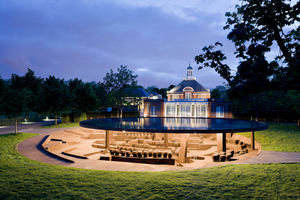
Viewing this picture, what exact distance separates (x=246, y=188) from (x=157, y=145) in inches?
531

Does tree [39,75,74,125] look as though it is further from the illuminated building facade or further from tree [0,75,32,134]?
the illuminated building facade

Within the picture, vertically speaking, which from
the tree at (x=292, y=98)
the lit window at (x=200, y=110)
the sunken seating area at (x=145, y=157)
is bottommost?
the sunken seating area at (x=145, y=157)

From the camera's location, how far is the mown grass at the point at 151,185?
6387mm

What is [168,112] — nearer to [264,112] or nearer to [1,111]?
[264,112]

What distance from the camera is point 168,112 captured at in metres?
45.5

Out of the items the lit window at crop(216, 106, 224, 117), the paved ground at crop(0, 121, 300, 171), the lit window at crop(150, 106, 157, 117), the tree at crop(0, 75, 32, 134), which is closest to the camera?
the paved ground at crop(0, 121, 300, 171)

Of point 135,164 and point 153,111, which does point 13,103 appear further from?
point 153,111

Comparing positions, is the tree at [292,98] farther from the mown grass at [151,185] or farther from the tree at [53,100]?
the tree at [53,100]

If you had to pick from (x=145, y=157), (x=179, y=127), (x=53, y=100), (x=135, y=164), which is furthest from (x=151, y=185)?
(x=53, y=100)

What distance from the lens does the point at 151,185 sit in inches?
290

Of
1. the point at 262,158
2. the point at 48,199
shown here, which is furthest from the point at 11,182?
the point at 262,158

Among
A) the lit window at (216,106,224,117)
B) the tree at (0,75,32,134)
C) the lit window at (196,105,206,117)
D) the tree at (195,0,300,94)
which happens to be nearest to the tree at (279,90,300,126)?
the tree at (195,0,300,94)

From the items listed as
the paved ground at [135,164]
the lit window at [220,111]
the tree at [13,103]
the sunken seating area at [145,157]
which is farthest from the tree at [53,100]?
the lit window at [220,111]

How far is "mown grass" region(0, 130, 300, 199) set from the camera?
6387mm
